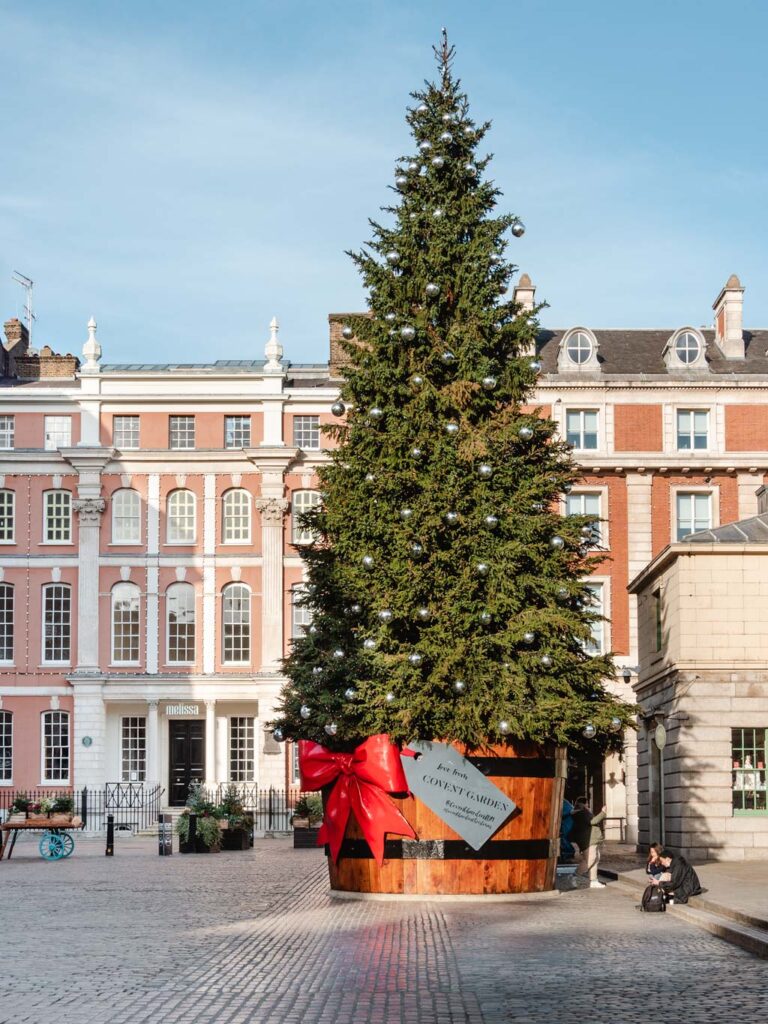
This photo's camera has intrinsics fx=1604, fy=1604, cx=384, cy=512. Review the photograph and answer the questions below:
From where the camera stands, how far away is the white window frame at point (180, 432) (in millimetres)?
55500

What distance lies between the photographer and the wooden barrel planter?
19.7 metres

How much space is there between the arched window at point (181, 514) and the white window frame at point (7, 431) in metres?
5.78

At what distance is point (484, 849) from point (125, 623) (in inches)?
1441

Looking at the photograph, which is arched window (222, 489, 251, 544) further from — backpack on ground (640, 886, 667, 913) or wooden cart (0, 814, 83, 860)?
backpack on ground (640, 886, 667, 913)

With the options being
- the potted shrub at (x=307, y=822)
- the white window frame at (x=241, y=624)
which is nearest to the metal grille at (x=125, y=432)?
the white window frame at (x=241, y=624)

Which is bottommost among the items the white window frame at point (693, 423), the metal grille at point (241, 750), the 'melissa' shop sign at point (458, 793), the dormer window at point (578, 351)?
the metal grille at point (241, 750)

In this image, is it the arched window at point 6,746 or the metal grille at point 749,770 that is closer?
the metal grille at point 749,770

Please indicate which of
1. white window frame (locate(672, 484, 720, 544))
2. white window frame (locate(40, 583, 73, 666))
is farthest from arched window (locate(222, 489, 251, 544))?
white window frame (locate(672, 484, 720, 544))

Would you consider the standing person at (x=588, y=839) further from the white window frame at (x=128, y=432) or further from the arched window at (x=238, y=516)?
the white window frame at (x=128, y=432)

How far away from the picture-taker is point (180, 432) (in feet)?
182

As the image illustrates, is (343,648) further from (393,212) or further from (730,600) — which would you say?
(730,600)

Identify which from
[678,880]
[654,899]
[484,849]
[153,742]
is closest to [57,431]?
[153,742]

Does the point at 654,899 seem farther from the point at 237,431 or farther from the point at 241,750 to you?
the point at 237,431

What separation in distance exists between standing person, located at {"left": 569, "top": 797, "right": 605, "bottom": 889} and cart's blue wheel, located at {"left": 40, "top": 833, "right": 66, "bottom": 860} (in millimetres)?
12018
